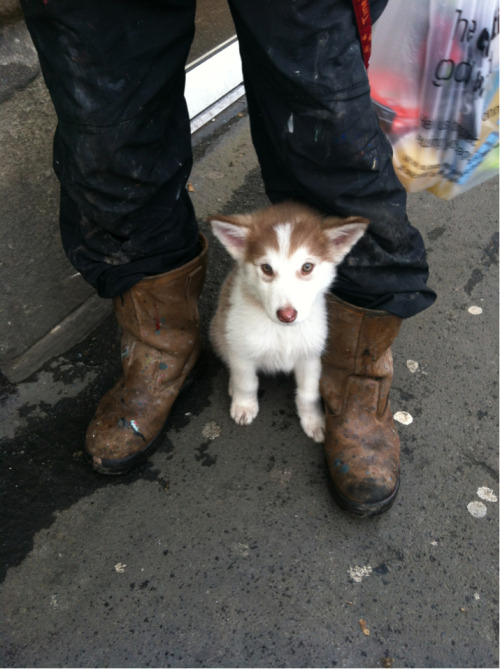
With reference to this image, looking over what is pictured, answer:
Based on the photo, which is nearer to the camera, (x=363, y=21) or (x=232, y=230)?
(x=363, y=21)

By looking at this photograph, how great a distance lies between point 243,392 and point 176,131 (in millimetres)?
1025

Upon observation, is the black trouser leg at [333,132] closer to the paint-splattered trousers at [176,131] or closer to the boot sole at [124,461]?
the paint-splattered trousers at [176,131]

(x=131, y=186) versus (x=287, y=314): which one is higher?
(x=131, y=186)

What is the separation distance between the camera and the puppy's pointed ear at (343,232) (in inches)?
66.7

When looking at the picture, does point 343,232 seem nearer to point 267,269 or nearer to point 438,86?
point 267,269

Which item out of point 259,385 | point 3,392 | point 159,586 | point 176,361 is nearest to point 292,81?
point 176,361

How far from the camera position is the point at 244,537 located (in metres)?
1.89

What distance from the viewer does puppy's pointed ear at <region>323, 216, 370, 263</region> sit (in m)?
1.69

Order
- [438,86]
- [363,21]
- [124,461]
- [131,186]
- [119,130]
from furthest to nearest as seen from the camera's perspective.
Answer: [124,461], [438,86], [131,186], [119,130], [363,21]

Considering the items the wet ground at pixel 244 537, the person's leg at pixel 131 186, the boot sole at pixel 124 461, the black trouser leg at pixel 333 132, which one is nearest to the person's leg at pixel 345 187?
the black trouser leg at pixel 333 132

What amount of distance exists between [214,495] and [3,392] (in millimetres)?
1054

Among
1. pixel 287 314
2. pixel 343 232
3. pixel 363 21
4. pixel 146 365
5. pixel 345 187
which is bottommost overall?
pixel 146 365


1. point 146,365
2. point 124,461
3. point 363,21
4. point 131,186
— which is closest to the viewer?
point 363,21

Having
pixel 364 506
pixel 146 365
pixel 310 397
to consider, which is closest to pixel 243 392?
pixel 310 397
